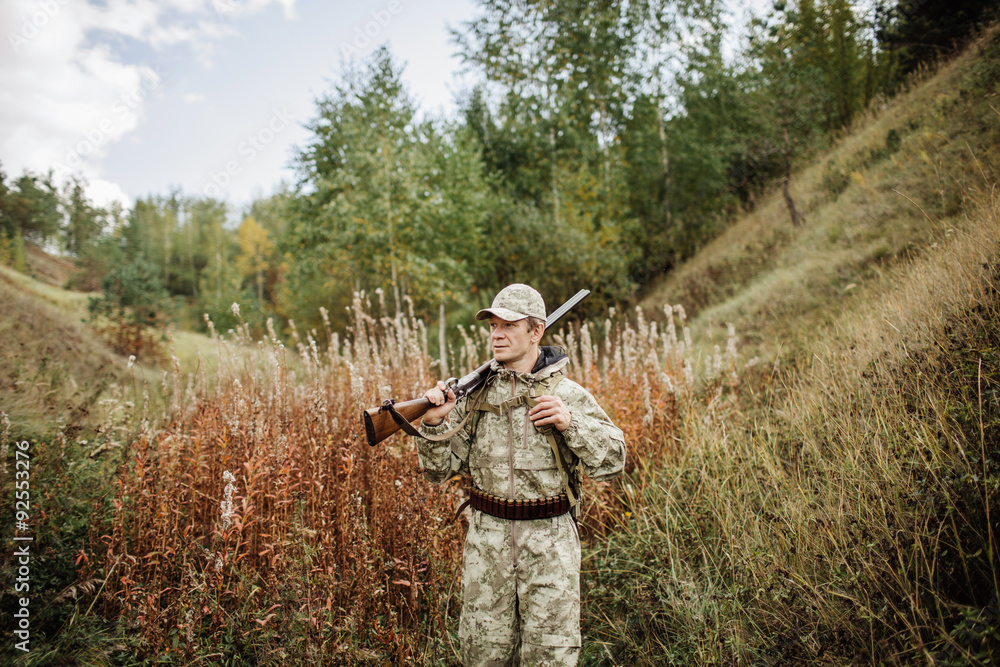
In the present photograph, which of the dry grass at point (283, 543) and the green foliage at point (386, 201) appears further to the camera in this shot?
the green foliage at point (386, 201)

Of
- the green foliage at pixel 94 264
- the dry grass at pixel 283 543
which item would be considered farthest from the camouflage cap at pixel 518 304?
the green foliage at pixel 94 264

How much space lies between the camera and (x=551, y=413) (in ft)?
6.02

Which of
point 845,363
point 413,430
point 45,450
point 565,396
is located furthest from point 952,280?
point 45,450

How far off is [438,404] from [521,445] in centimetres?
43

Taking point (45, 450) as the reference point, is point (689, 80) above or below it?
above

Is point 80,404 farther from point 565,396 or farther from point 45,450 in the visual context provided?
point 565,396

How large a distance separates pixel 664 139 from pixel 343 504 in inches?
683

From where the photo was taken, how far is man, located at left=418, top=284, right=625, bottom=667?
1917 millimetres

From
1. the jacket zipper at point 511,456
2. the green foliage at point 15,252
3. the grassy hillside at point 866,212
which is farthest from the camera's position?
the green foliage at point 15,252

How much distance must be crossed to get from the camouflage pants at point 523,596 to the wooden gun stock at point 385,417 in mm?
634

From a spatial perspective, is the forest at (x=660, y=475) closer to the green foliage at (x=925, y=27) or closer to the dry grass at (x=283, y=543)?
the dry grass at (x=283, y=543)

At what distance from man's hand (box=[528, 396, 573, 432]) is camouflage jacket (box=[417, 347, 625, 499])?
0.31 ft

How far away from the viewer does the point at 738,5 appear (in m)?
14.6

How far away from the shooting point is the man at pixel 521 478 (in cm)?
192
